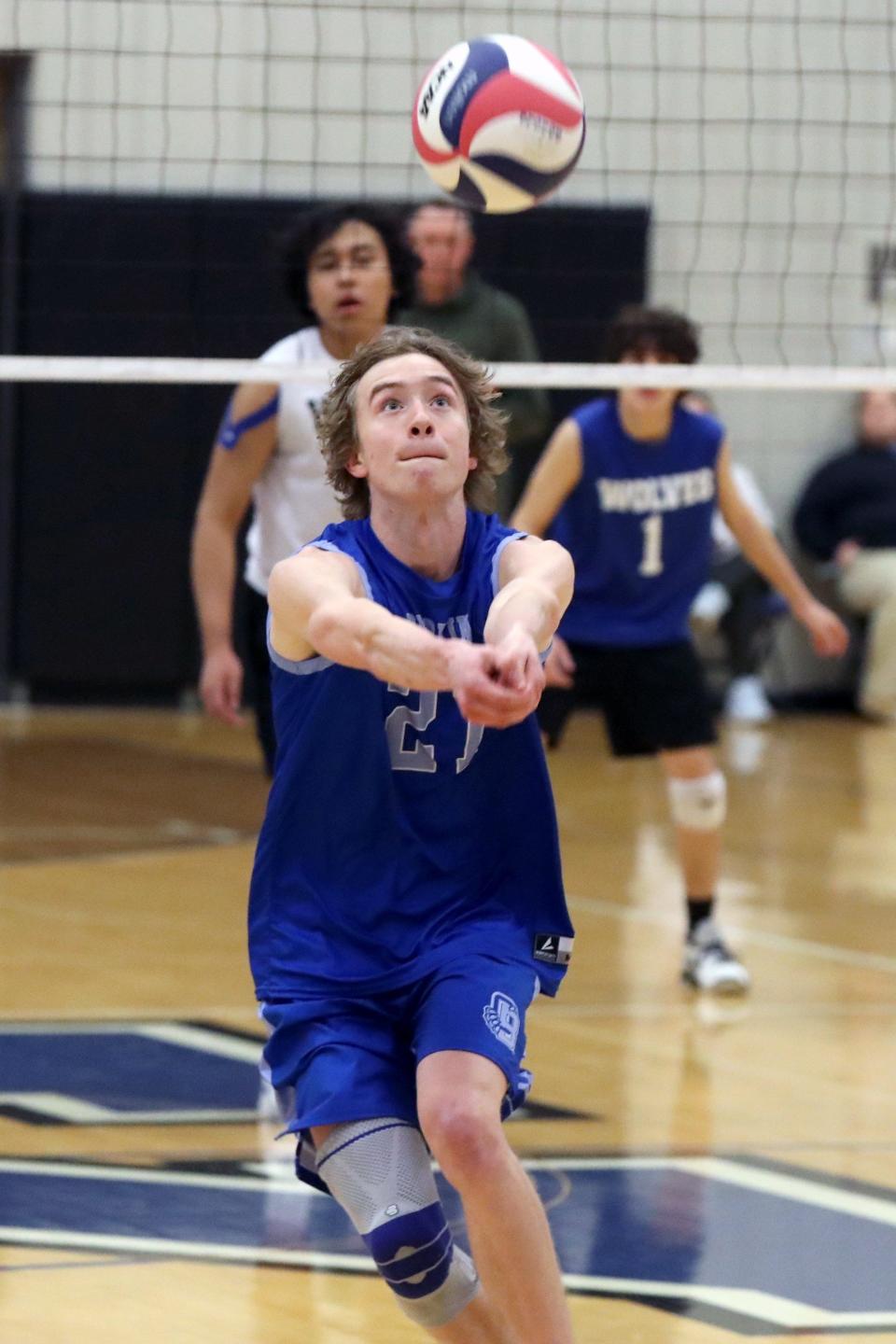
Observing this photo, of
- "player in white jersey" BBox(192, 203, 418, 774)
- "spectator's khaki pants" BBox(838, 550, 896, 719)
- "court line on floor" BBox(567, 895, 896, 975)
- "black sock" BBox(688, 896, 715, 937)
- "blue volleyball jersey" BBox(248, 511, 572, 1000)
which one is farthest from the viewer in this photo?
"spectator's khaki pants" BBox(838, 550, 896, 719)

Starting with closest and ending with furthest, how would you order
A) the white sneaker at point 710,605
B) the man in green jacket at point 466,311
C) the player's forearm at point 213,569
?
the player's forearm at point 213,569 → the man in green jacket at point 466,311 → the white sneaker at point 710,605

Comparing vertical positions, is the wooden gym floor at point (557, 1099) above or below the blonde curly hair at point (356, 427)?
below

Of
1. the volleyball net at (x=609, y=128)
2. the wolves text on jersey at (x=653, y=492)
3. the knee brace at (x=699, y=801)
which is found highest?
the volleyball net at (x=609, y=128)

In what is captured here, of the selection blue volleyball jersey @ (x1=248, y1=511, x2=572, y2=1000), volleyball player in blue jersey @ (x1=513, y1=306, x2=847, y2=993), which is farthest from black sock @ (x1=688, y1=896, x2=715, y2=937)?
blue volleyball jersey @ (x1=248, y1=511, x2=572, y2=1000)

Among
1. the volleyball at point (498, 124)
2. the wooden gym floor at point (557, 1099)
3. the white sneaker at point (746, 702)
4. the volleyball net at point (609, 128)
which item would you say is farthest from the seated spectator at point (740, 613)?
the volleyball at point (498, 124)

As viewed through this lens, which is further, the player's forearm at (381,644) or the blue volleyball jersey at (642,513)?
the blue volleyball jersey at (642,513)

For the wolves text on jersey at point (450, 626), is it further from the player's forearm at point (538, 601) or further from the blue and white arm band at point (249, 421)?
the blue and white arm band at point (249, 421)

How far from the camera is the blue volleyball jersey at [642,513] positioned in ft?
22.3

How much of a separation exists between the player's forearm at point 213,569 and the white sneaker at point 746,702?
7134 millimetres

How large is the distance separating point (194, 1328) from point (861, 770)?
754cm

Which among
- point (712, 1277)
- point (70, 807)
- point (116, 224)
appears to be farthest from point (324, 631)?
point (116, 224)

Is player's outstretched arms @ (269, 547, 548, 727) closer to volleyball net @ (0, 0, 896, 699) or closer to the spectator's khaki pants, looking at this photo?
volleyball net @ (0, 0, 896, 699)

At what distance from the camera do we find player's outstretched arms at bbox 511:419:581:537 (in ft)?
22.2

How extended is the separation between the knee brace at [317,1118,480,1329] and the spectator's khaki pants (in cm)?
964
